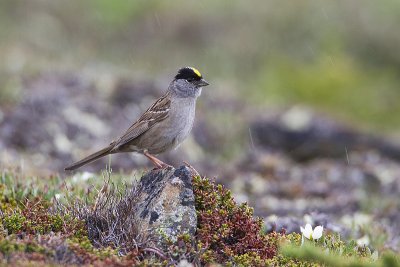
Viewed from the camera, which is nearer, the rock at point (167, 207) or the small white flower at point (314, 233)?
the rock at point (167, 207)

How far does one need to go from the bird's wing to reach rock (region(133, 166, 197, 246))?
61.3 inches

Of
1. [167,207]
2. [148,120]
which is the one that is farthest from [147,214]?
[148,120]

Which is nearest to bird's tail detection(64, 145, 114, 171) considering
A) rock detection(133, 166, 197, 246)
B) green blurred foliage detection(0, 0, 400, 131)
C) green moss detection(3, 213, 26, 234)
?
rock detection(133, 166, 197, 246)

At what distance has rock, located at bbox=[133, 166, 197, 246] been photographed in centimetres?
670

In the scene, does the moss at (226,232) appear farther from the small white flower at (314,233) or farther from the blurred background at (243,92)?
the blurred background at (243,92)

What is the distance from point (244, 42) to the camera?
26.7m

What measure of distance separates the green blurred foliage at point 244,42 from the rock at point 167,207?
49.4ft

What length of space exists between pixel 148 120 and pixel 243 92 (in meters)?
14.1

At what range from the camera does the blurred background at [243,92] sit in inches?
570

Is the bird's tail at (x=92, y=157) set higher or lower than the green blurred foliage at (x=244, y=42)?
lower

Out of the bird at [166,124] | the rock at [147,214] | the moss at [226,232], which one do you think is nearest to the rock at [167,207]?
the rock at [147,214]

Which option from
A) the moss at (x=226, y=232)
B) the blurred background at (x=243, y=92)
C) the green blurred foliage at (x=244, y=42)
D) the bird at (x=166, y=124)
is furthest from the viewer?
the green blurred foliage at (x=244, y=42)

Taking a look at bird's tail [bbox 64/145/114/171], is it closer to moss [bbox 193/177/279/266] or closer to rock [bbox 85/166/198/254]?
rock [bbox 85/166/198/254]

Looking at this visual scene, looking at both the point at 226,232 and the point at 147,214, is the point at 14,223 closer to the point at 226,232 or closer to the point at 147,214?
the point at 147,214
